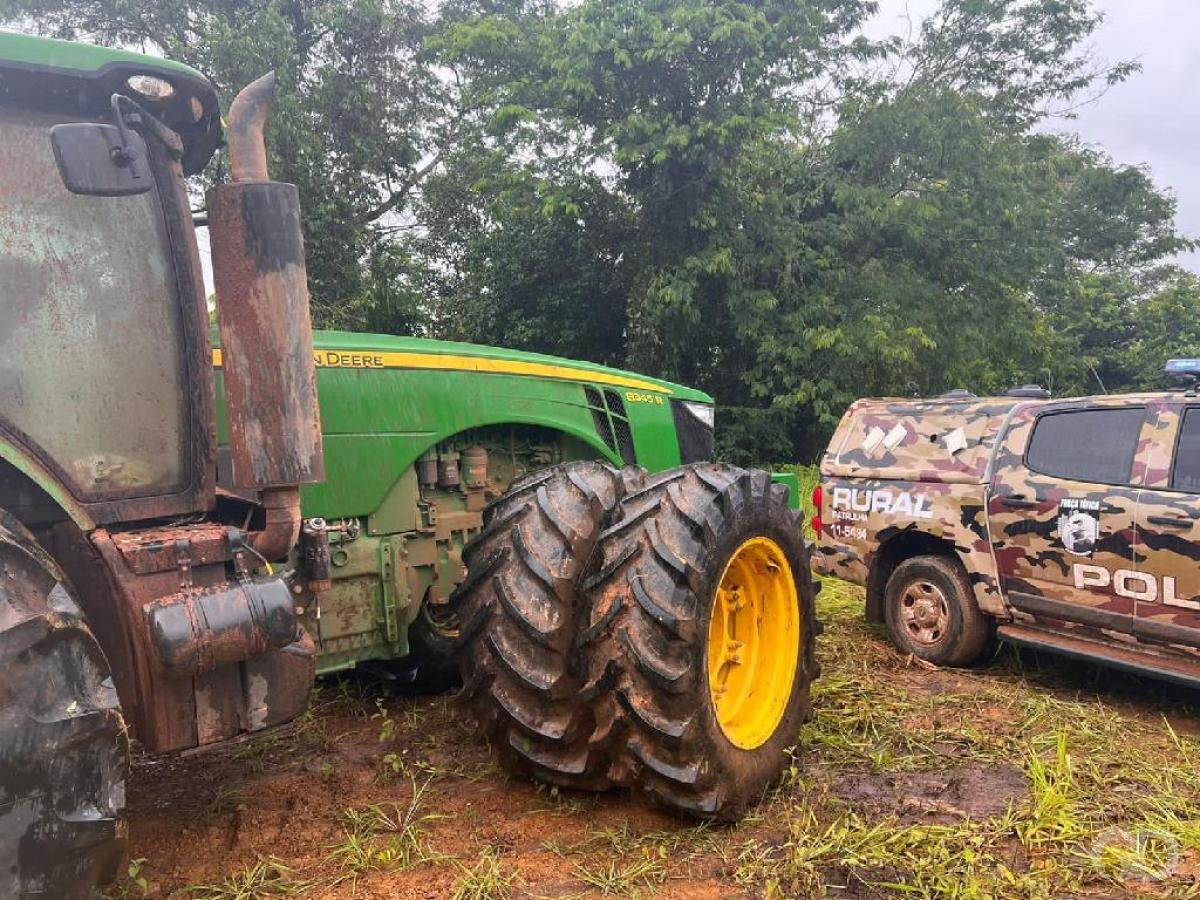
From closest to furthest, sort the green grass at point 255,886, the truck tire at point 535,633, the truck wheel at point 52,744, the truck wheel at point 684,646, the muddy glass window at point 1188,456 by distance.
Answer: the truck wheel at point 52,744
the green grass at point 255,886
the truck wheel at point 684,646
the truck tire at point 535,633
the muddy glass window at point 1188,456

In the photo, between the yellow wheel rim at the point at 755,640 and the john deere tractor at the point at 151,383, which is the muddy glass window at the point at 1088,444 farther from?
the john deere tractor at the point at 151,383

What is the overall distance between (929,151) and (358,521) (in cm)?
1376

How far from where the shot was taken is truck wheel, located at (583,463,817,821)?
3.05 metres

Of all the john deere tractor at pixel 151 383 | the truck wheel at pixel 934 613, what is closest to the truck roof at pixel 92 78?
the john deere tractor at pixel 151 383

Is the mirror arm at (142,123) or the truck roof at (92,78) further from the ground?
the truck roof at (92,78)

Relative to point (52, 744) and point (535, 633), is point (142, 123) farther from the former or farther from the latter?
point (535, 633)

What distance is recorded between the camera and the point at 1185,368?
4.76 metres

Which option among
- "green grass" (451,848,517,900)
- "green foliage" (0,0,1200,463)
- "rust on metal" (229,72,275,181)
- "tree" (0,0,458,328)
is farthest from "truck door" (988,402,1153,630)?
"tree" (0,0,458,328)

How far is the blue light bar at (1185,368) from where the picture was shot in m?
4.74

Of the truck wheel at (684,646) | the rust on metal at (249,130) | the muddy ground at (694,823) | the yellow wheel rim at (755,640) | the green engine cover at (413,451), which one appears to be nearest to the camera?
the rust on metal at (249,130)

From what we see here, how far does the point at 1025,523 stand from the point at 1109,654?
2.58ft

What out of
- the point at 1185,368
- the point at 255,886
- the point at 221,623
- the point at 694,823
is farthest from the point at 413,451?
the point at 1185,368

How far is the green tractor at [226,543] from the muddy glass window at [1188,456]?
214 centimetres

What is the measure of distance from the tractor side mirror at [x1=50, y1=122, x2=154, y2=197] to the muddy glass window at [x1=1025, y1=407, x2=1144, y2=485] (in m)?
4.59
